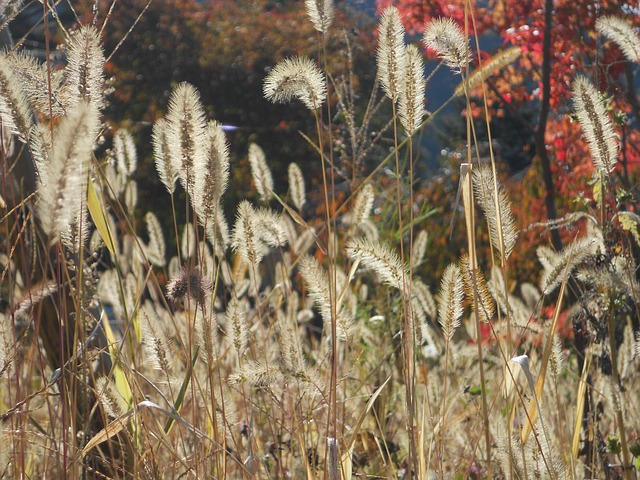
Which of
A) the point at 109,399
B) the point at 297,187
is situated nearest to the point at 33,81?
the point at 109,399

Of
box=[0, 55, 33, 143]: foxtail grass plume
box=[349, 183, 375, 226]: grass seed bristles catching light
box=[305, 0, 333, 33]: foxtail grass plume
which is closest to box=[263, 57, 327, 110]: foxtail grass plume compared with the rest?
box=[305, 0, 333, 33]: foxtail grass plume

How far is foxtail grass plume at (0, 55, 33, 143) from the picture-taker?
48.3 inches

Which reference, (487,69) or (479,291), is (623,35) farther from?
(479,291)

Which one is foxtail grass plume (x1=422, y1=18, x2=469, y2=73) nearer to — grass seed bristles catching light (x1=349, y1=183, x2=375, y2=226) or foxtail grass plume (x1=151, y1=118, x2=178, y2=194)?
foxtail grass plume (x1=151, y1=118, x2=178, y2=194)

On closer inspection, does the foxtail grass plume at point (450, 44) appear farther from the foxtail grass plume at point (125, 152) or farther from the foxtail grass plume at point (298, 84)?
the foxtail grass plume at point (125, 152)

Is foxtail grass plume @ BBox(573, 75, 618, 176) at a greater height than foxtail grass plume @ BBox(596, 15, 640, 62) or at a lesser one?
lesser

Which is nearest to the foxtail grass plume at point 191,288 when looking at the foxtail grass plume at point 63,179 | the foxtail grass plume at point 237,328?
the foxtail grass plume at point 237,328

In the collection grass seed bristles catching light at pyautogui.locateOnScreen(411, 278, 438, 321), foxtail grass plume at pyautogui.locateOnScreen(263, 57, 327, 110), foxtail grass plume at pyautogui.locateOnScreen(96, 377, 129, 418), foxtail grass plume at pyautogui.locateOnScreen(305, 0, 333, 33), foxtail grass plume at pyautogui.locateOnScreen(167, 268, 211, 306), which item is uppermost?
foxtail grass plume at pyautogui.locateOnScreen(305, 0, 333, 33)

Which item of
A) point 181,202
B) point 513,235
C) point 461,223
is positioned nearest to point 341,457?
point 513,235

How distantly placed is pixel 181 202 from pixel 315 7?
9.85 m

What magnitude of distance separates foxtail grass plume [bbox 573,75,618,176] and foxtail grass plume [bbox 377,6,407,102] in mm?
369

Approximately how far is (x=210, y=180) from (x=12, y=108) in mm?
314

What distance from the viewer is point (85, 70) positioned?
1288mm

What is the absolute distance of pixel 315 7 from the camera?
1.47 m
